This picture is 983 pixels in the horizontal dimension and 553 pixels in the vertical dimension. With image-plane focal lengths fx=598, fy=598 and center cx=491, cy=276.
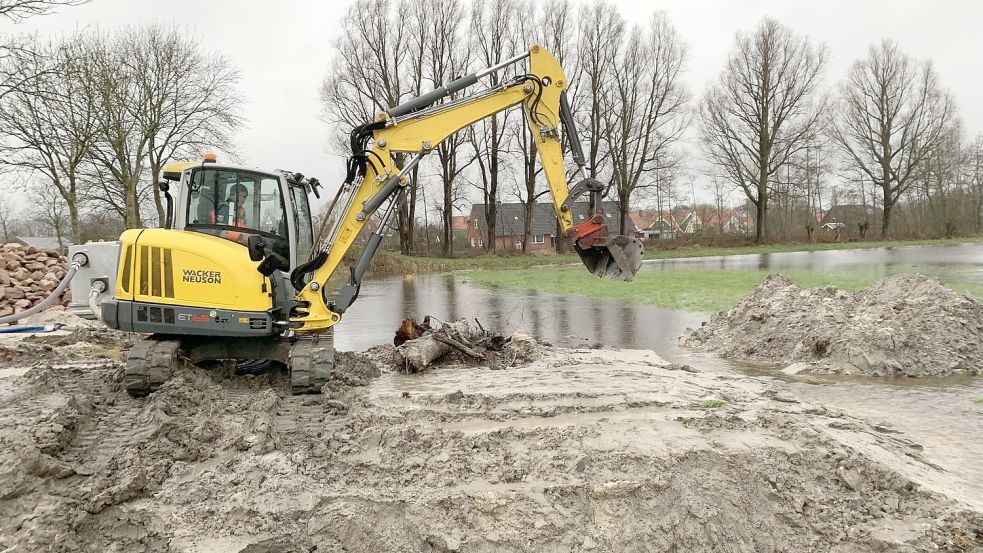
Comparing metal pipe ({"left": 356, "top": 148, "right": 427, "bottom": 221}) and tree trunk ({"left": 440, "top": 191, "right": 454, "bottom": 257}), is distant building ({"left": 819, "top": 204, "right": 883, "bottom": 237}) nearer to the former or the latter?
tree trunk ({"left": 440, "top": 191, "right": 454, "bottom": 257})

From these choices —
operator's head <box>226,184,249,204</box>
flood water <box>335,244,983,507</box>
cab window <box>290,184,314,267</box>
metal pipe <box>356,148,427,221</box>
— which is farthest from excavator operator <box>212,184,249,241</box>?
flood water <box>335,244,983,507</box>

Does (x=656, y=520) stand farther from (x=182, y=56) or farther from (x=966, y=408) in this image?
(x=182, y=56)

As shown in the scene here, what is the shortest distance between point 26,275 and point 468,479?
14678mm

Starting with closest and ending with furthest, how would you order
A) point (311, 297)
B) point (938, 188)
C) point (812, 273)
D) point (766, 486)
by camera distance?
1. point (766, 486)
2. point (311, 297)
3. point (812, 273)
4. point (938, 188)

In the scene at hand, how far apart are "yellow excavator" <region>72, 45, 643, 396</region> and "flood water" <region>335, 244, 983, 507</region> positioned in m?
3.02

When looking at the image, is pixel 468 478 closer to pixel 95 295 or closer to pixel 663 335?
pixel 95 295

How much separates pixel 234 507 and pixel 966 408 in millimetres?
7004

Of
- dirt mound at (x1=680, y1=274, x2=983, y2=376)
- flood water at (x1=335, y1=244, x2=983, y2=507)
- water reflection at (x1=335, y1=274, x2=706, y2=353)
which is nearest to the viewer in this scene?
flood water at (x1=335, y1=244, x2=983, y2=507)

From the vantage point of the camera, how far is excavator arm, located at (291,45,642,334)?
6.73 meters

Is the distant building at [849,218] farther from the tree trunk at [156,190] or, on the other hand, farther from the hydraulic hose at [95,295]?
the hydraulic hose at [95,295]

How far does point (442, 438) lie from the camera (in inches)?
184

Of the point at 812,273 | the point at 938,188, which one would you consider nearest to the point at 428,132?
the point at 812,273

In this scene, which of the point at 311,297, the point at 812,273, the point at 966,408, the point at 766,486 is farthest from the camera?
the point at 812,273

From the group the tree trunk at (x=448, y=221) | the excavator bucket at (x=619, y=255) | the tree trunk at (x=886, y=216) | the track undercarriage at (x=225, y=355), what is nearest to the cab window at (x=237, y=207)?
the track undercarriage at (x=225, y=355)
